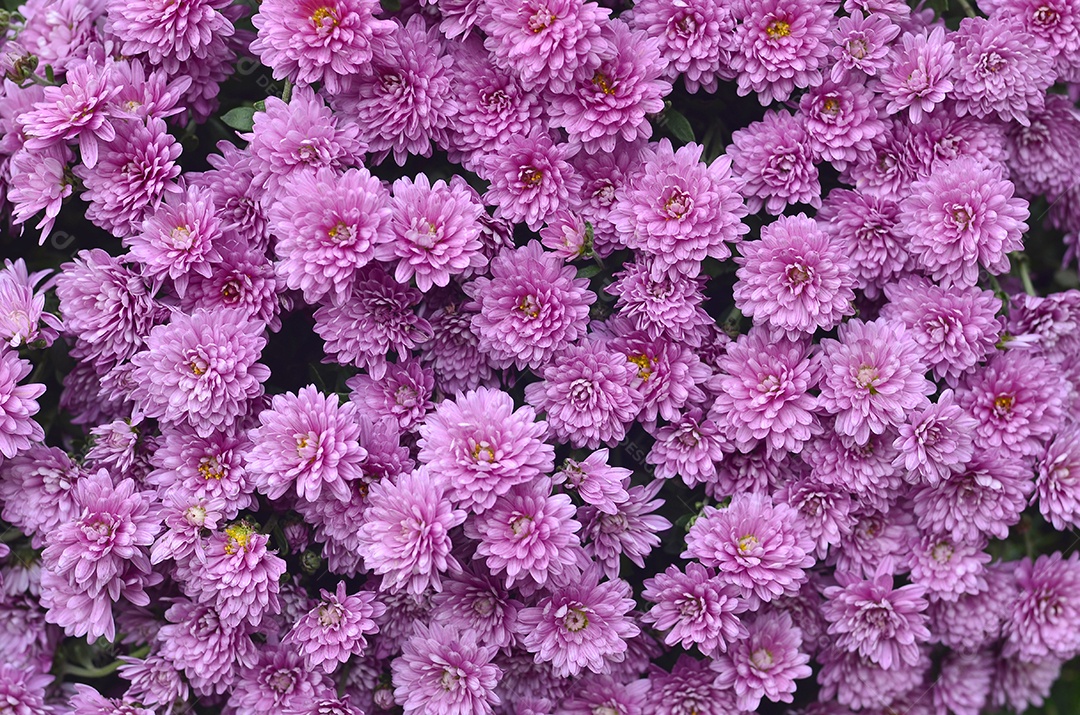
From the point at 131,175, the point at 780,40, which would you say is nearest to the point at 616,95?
the point at 780,40

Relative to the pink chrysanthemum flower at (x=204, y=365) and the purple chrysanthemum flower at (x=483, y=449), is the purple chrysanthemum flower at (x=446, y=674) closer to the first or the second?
the purple chrysanthemum flower at (x=483, y=449)

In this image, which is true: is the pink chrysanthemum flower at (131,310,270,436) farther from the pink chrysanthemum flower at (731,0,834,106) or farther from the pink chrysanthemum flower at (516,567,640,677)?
the pink chrysanthemum flower at (731,0,834,106)

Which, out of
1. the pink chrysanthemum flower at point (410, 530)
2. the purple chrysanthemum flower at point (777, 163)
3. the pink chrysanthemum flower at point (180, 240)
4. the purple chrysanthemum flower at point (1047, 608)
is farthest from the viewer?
the purple chrysanthemum flower at point (1047, 608)

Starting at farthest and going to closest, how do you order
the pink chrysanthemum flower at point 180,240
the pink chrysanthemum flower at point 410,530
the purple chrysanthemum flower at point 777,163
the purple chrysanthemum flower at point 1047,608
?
the purple chrysanthemum flower at point 1047,608, the purple chrysanthemum flower at point 777,163, the pink chrysanthemum flower at point 180,240, the pink chrysanthemum flower at point 410,530

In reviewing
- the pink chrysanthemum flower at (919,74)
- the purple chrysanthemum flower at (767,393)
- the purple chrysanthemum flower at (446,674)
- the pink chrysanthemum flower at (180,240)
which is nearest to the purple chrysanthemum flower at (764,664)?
the purple chrysanthemum flower at (767,393)

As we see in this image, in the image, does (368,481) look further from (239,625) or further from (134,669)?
(134,669)

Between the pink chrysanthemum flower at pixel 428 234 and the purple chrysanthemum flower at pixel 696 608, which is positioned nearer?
the pink chrysanthemum flower at pixel 428 234

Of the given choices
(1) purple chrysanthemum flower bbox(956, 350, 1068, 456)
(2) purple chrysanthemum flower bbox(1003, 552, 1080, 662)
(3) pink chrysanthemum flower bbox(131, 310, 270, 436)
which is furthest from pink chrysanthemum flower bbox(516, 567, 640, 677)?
(2) purple chrysanthemum flower bbox(1003, 552, 1080, 662)
